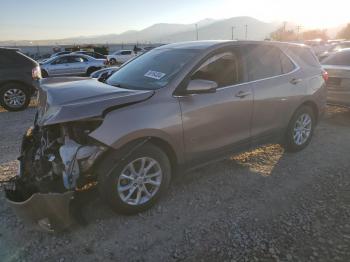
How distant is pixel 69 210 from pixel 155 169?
976 millimetres

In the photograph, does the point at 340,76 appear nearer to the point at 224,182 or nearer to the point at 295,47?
the point at 295,47

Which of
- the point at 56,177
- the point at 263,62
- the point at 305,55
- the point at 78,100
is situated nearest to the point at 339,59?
the point at 305,55

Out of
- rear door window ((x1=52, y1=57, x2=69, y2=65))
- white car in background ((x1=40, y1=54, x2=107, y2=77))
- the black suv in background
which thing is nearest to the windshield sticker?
the black suv in background

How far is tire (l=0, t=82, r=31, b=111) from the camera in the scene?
9664mm

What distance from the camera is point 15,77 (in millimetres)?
9602

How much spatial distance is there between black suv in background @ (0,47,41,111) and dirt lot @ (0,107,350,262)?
5.32 meters

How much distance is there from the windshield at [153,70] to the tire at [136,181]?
30.9 inches

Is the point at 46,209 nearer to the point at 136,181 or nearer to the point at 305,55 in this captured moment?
the point at 136,181

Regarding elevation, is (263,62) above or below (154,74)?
above

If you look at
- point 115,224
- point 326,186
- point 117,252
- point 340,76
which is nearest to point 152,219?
point 115,224

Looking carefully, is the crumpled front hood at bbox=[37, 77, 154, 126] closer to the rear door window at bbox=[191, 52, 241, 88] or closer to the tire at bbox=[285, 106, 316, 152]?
the rear door window at bbox=[191, 52, 241, 88]

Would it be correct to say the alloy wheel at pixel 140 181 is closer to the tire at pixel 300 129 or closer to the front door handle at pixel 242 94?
the front door handle at pixel 242 94

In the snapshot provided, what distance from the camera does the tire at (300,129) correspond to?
529 cm

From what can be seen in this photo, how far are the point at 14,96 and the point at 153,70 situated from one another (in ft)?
22.9
